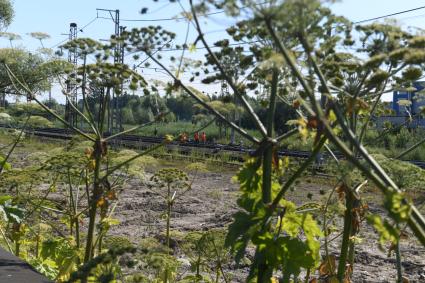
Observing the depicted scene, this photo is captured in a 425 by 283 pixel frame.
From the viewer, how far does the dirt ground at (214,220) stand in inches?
367

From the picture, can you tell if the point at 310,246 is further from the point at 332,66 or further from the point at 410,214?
the point at 410,214

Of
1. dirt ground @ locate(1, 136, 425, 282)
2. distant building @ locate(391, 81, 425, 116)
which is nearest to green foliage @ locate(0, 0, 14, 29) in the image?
dirt ground @ locate(1, 136, 425, 282)

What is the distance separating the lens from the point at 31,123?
676 cm

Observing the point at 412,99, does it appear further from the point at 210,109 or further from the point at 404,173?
the point at 210,109

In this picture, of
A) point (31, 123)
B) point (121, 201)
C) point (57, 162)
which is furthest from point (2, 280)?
point (121, 201)

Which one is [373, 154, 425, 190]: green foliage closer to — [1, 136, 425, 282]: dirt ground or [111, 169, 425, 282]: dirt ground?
[1, 136, 425, 282]: dirt ground

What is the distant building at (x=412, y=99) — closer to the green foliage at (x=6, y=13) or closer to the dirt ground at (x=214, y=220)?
the dirt ground at (x=214, y=220)

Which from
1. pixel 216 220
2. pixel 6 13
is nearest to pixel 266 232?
pixel 216 220

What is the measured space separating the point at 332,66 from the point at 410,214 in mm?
977

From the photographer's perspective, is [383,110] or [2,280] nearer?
[2,280]

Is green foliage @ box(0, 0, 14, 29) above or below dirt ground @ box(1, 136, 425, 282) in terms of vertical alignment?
above

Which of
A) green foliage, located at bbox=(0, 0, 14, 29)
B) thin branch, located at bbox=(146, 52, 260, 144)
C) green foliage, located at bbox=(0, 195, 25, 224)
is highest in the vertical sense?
green foliage, located at bbox=(0, 0, 14, 29)

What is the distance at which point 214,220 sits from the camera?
13906 mm

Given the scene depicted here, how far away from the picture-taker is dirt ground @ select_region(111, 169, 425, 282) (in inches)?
367
